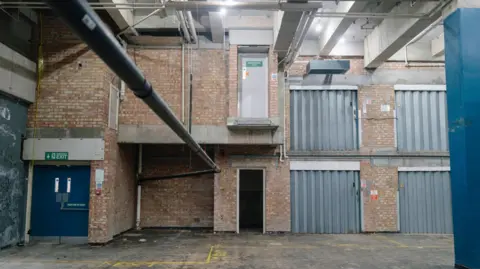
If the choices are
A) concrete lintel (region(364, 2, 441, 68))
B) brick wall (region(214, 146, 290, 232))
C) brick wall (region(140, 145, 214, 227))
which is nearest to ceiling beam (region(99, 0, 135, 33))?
brick wall (region(140, 145, 214, 227))

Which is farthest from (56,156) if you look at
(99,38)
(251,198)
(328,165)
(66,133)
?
(328,165)

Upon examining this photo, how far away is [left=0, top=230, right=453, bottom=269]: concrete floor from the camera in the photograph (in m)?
6.58

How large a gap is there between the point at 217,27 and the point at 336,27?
122 inches

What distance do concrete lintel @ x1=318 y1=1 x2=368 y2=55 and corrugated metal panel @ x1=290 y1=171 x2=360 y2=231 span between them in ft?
12.4

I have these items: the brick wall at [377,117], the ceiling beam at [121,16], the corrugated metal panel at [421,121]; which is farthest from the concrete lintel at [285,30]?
the corrugated metal panel at [421,121]

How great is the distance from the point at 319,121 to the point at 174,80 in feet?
15.0

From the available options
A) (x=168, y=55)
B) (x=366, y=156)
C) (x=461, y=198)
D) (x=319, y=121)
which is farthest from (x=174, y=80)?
(x=461, y=198)

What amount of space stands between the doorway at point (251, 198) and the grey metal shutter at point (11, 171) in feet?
20.8

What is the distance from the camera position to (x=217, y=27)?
9.24 m

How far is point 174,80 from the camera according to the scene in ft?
32.6

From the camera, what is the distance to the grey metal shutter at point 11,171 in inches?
301

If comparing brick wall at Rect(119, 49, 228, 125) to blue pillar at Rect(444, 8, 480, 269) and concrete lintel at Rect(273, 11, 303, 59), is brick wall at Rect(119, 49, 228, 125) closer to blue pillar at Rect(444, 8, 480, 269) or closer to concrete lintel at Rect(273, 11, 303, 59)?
concrete lintel at Rect(273, 11, 303, 59)

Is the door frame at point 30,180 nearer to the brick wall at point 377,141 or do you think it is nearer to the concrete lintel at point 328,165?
the concrete lintel at point 328,165

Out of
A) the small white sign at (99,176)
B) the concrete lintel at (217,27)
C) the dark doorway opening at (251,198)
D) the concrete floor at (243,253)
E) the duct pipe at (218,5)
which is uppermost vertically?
the concrete lintel at (217,27)
